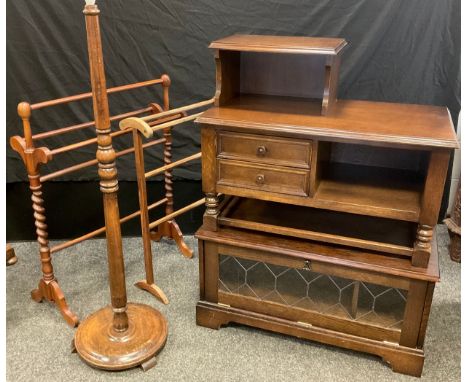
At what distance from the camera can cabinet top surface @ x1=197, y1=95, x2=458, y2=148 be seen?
5.39 ft

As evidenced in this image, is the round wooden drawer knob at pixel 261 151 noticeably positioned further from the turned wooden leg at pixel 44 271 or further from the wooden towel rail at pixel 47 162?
the turned wooden leg at pixel 44 271

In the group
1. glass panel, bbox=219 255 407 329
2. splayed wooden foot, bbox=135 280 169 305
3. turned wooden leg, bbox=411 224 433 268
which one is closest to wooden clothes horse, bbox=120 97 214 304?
splayed wooden foot, bbox=135 280 169 305

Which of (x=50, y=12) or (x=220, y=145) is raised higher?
(x=50, y=12)

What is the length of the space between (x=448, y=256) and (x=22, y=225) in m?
2.48

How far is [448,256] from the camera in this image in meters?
2.74

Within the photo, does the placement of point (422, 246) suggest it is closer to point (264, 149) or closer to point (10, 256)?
point (264, 149)

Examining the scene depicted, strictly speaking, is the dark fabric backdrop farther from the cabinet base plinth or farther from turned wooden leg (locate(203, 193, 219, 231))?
the cabinet base plinth

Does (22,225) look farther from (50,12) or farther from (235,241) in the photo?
(235,241)

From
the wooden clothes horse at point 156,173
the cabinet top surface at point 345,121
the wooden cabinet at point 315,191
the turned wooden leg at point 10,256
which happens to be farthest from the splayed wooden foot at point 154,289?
the cabinet top surface at point 345,121

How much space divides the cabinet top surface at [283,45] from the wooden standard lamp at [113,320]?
544 mm

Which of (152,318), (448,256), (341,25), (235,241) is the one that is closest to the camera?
(235,241)

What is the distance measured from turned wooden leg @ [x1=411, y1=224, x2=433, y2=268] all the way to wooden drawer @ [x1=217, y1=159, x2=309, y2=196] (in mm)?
440

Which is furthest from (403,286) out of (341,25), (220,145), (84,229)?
(84,229)

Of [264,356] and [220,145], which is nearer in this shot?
[220,145]
